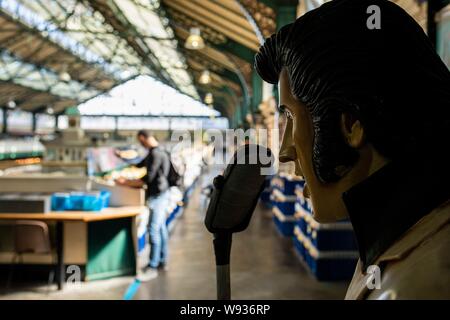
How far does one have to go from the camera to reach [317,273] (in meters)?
4.95

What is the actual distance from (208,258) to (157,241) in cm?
95

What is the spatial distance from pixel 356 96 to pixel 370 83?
Result: 3cm

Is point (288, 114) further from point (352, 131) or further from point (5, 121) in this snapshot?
point (5, 121)

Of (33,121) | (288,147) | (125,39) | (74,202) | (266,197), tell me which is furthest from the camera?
(33,121)

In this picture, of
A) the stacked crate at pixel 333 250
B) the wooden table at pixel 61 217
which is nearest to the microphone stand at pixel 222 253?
the wooden table at pixel 61 217

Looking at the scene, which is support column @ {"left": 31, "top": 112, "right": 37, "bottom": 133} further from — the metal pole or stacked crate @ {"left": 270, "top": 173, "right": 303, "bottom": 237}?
the metal pole

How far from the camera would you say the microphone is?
34.5 inches

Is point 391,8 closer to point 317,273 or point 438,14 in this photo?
point 438,14

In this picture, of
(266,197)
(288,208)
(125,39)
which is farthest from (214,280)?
(125,39)

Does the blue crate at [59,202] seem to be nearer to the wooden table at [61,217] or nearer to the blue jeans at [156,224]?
the wooden table at [61,217]

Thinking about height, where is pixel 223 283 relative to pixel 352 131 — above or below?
below

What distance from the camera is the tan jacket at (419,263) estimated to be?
55cm

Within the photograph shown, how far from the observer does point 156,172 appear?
505cm

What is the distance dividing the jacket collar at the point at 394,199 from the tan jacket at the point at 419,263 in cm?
1
